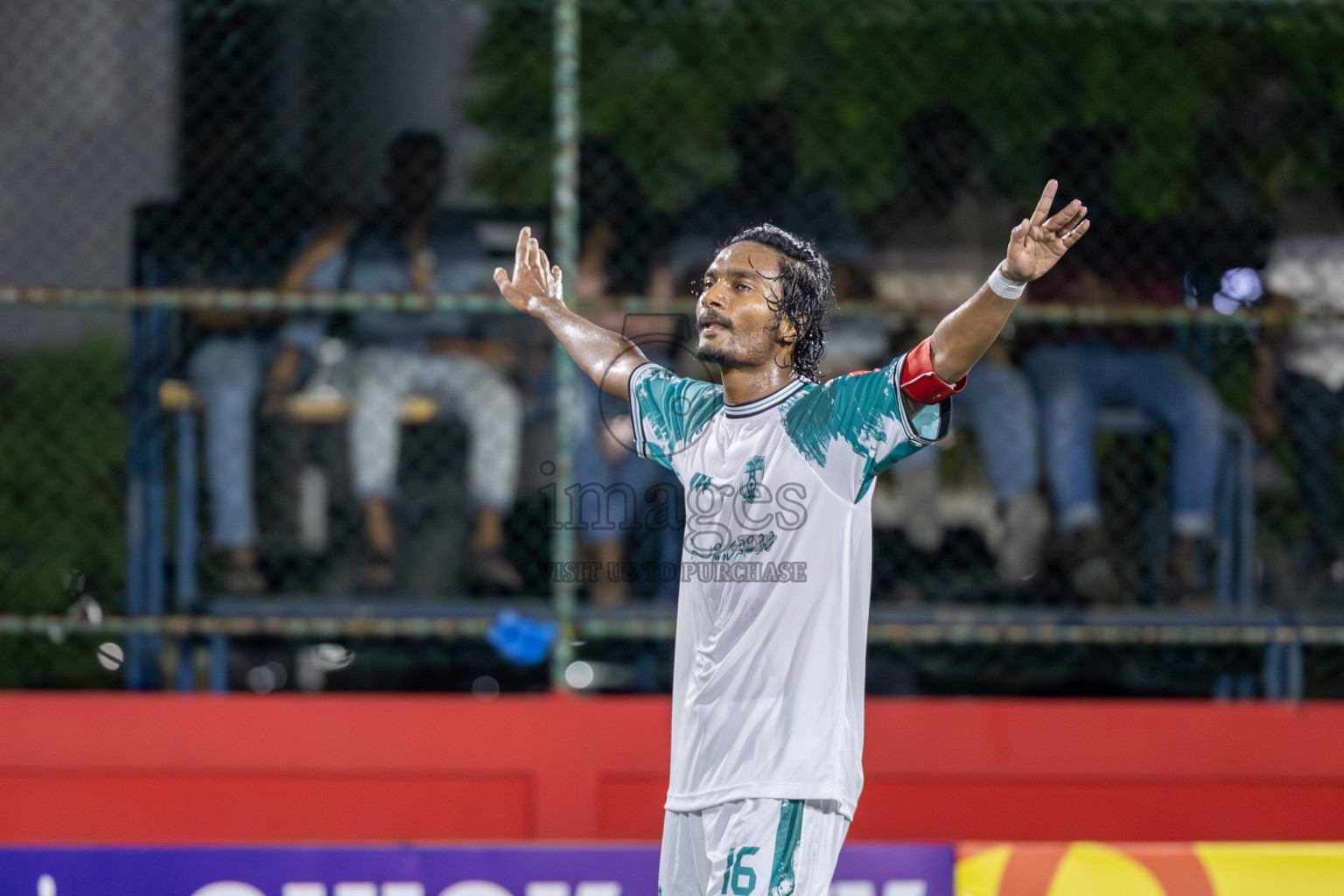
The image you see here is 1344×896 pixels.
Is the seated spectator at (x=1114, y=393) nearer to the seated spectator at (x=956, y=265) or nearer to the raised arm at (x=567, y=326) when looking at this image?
the seated spectator at (x=956, y=265)

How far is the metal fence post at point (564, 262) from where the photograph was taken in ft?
15.0

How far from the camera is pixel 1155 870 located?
12.8ft

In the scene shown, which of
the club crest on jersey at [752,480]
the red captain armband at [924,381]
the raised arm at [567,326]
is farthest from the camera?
the raised arm at [567,326]

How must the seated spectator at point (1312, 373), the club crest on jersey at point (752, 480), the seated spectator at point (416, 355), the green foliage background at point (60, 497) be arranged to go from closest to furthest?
the club crest on jersey at point (752, 480) < the seated spectator at point (416, 355) < the seated spectator at point (1312, 373) < the green foliage background at point (60, 497)

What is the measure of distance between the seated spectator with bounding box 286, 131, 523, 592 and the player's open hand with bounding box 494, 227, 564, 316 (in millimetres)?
1886

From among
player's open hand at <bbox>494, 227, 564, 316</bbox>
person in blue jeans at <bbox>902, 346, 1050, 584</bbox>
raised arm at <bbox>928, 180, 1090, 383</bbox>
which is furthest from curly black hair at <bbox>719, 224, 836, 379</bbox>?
person in blue jeans at <bbox>902, 346, 1050, 584</bbox>

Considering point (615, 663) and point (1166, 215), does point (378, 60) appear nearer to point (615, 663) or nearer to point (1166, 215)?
point (615, 663)

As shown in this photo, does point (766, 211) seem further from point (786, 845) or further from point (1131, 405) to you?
point (786, 845)

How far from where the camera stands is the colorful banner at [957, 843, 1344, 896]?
3855mm

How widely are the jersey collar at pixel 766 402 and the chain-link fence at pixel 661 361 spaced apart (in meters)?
1.54

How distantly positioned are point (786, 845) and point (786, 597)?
1.48 feet

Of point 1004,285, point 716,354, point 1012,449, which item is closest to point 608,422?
point 1012,449

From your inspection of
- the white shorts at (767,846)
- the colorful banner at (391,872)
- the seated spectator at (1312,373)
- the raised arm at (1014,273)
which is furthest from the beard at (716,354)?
the seated spectator at (1312,373)

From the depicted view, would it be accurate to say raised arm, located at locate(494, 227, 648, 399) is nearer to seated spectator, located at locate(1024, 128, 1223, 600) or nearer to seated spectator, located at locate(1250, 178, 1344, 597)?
seated spectator, located at locate(1024, 128, 1223, 600)
